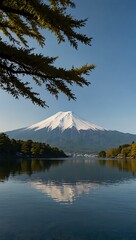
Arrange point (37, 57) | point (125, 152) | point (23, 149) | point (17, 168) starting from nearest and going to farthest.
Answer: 1. point (37, 57)
2. point (17, 168)
3. point (23, 149)
4. point (125, 152)

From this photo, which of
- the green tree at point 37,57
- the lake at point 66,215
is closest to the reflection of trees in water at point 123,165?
the lake at point 66,215

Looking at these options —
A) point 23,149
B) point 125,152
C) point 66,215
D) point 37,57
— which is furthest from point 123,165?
point 125,152

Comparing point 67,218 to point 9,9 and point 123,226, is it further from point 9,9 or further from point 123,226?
point 9,9

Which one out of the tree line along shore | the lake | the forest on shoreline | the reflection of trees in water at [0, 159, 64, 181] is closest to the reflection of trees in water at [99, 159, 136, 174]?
the reflection of trees in water at [0, 159, 64, 181]

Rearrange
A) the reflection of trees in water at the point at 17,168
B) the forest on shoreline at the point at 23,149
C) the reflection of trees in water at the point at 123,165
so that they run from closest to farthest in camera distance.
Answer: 1. the reflection of trees in water at the point at 17,168
2. the reflection of trees in water at the point at 123,165
3. the forest on shoreline at the point at 23,149

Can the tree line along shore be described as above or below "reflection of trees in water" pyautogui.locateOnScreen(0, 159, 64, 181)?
above

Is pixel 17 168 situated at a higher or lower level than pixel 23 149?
lower

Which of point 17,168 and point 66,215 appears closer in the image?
point 66,215

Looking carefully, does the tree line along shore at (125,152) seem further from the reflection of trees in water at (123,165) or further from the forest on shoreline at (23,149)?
the reflection of trees in water at (123,165)

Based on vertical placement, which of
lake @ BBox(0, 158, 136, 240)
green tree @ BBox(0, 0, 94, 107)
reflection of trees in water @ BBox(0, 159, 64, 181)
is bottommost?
lake @ BBox(0, 158, 136, 240)

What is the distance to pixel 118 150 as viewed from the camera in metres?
172

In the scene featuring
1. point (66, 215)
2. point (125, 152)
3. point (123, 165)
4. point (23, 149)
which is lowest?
point (66, 215)

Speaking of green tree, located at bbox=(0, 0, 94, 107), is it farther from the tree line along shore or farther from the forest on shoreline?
the tree line along shore

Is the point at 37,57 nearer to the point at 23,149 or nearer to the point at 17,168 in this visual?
the point at 17,168
